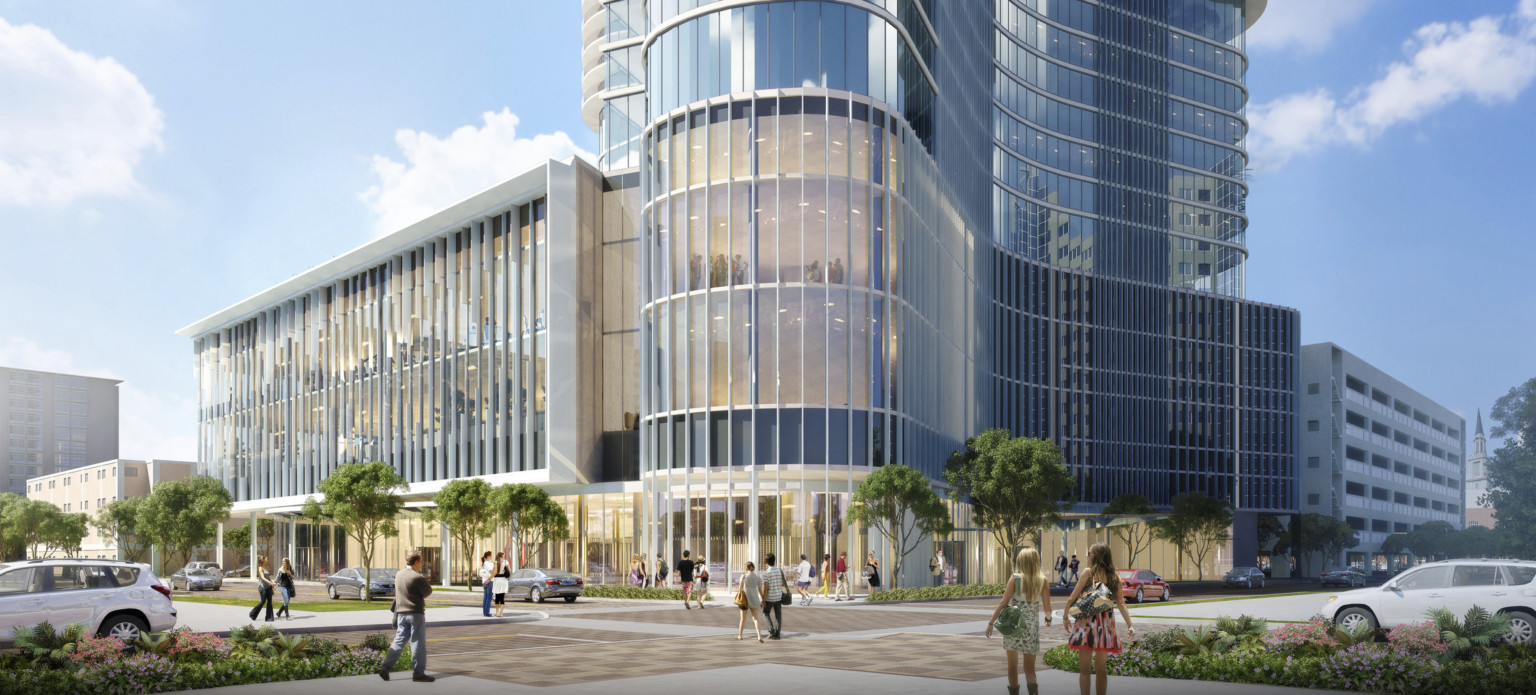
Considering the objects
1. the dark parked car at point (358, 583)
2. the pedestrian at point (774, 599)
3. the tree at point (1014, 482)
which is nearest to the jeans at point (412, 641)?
the pedestrian at point (774, 599)

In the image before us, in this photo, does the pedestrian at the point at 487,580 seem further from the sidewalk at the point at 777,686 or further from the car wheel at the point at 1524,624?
the car wheel at the point at 1524,624

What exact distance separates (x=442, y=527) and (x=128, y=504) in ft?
128

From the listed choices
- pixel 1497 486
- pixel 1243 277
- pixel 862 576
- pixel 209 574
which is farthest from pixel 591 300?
pixel 1497 486

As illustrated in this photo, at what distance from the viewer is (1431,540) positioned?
391 feet

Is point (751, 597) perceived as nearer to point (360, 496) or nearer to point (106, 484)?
point (360, 496)

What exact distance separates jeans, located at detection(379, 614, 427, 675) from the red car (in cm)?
3162

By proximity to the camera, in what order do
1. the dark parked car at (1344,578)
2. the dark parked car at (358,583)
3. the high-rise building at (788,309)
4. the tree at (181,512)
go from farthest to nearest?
→ the dark parked car at (1344,578)
the tree at (181,512)
the dark parked car at (358,583)
the high-rise building at (788,309)

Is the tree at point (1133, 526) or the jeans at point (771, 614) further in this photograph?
the tree at point (1133, 526)

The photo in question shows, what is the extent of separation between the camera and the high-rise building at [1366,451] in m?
113

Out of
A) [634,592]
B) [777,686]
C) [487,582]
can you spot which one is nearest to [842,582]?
[634,592]

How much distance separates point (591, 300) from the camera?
179 ft

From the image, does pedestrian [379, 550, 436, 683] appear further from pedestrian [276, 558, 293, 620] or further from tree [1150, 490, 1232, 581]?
tree [1150, 490, 1232, 581]

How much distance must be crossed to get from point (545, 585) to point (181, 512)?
3963cm

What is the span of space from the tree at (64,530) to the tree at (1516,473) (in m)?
113
